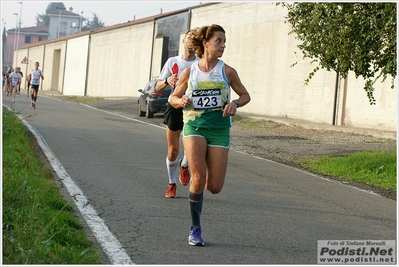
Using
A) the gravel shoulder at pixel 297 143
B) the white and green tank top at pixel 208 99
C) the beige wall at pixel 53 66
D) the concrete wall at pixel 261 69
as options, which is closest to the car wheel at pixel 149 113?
the gravel shoulder at pixel 297 143

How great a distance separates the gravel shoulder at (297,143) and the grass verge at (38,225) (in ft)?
16.8

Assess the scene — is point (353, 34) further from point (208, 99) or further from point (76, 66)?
point (76, 66)

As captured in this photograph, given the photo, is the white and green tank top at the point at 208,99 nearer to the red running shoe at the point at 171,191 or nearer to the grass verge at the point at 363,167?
the red running shoe at the point at 171,191

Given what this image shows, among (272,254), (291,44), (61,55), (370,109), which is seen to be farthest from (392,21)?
(61,55)

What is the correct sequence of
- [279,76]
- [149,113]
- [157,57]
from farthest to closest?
1. [157,57]
2. [279,76]
3. [149,113]

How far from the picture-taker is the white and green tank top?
6969 mm

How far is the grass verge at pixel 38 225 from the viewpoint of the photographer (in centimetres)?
561

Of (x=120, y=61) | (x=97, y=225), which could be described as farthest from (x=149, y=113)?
(x=120, y=61)

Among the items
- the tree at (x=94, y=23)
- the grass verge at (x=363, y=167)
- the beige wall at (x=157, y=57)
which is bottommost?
the grass verge at (x=363, y=167)

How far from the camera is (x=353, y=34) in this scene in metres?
13.7

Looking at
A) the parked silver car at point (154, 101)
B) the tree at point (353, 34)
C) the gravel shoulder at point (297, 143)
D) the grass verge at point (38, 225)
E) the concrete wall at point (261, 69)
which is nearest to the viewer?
the grass verge at point (38, 225)

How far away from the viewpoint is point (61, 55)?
7481cm

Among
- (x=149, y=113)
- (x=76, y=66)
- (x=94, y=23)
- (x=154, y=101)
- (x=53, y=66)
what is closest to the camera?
(x=154, y=101)

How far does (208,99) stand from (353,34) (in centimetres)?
739
